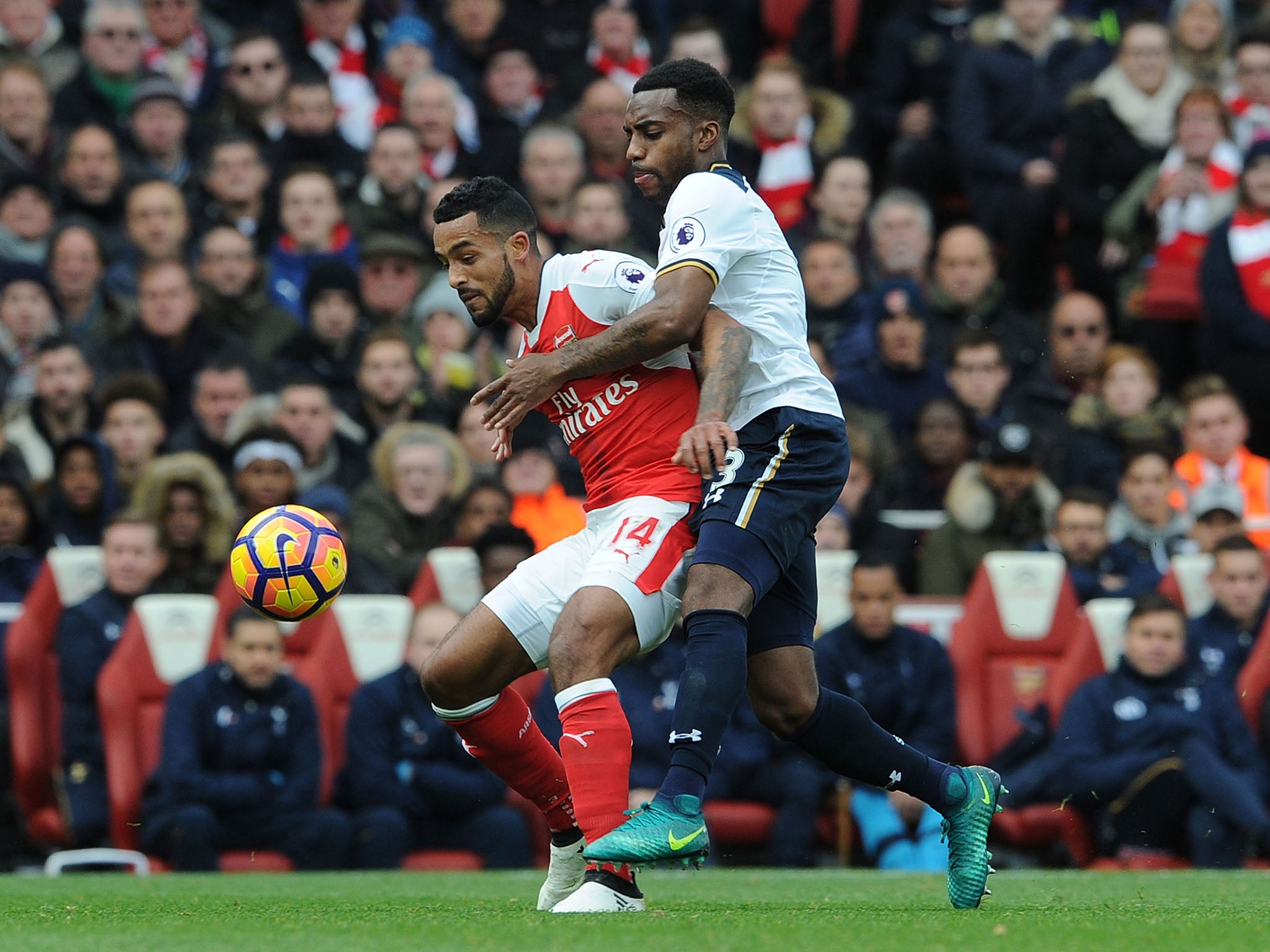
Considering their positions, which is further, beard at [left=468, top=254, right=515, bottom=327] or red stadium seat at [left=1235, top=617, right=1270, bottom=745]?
red stadium seat at [left=1235, top=617, right=1270, bottom=745]

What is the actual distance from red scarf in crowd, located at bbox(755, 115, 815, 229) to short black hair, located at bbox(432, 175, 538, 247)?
7.91 m

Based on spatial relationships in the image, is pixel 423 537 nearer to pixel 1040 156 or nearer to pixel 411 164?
pixel 411 164

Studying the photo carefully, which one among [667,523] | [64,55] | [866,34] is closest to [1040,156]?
[866,34]

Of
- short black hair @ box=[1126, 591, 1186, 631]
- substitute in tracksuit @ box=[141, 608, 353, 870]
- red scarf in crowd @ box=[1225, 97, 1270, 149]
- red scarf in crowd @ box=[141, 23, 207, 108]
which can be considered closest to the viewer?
short black hair @ box=[1126, 591, 1186, 631]

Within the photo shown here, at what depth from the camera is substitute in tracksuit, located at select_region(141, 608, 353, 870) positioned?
1049cm

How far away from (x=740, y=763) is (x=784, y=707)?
172 inches

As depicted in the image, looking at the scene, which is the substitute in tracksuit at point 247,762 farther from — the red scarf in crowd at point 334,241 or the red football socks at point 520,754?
the red football socks at point 520,754

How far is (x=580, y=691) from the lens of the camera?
20.3 feet

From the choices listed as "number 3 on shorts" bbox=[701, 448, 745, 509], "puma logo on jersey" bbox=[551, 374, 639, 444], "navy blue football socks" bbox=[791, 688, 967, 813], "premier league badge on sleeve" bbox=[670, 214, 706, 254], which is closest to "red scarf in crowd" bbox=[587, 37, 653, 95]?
"puma logo on jersey" bbox=[551, 374, 639, 444]

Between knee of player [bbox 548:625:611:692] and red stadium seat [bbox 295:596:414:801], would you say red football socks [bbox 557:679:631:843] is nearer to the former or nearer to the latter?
knee of player [bbox 548:625:611:692]

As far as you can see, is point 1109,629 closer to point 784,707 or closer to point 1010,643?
point 1010,643

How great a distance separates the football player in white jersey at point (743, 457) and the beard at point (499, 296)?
297 mm

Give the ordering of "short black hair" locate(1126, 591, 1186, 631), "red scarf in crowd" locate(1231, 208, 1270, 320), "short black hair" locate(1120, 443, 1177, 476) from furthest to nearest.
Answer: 1. "red scarf in crowd" locate(1231, 208, 1270, 320)
2. "short black hair" locate(1120, 443, 1177, 476)
3. "short black hair" locate(1126, 591, 1186, 631)

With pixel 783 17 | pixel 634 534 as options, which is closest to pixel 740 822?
pixel 634 534
